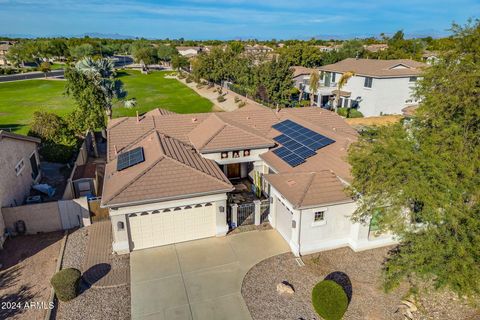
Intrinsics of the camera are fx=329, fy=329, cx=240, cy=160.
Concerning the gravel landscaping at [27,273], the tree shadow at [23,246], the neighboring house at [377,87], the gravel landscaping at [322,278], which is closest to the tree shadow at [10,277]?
the gravel landscaping at [27,273]

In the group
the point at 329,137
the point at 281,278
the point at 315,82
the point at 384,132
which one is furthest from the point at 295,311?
the point at 315,82

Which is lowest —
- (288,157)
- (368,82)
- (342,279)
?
(342,279)

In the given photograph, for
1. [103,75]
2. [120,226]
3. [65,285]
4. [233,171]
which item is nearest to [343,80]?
[233,171]

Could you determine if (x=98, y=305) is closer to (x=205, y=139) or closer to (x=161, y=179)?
(x=161, y=179)

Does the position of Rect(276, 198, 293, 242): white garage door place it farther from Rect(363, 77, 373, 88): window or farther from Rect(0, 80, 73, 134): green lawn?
Rect(0, 80, 73, 134): green lawn

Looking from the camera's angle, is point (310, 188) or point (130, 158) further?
point (130, 158)

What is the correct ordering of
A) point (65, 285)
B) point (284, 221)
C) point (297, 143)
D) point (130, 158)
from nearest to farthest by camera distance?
Result: point (65, 285), point (284, 221), point (130, 158), point (297, 143)

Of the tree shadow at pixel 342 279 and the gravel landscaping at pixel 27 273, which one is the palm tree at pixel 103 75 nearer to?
the gravel landscaping at pixel 27 273
